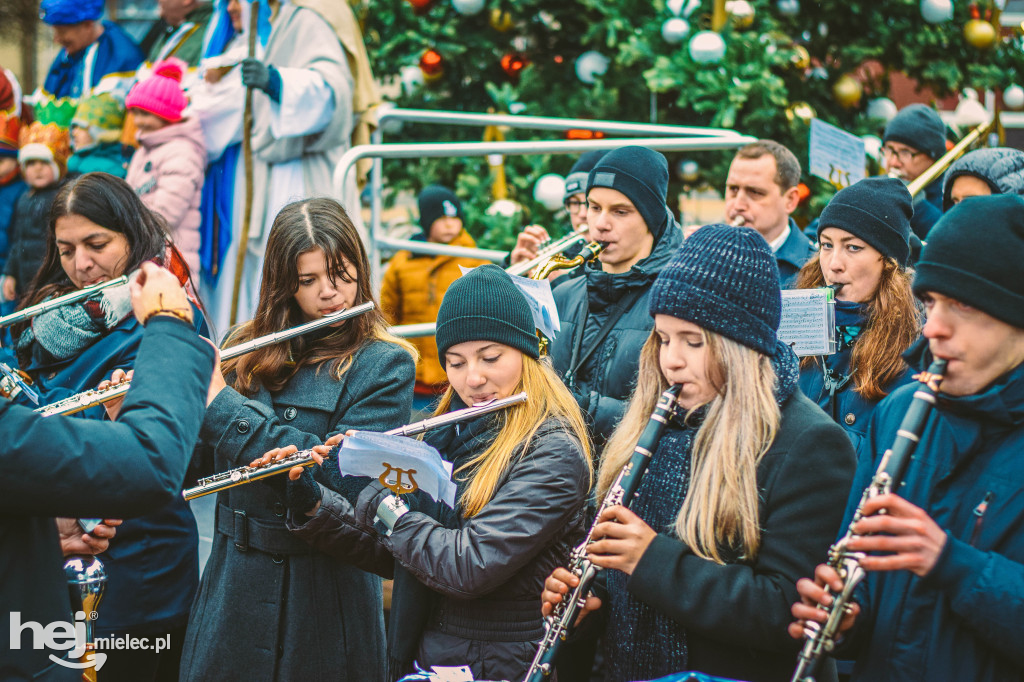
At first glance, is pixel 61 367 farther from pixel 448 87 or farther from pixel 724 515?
pixel 448 87

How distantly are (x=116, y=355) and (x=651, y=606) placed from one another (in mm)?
1900

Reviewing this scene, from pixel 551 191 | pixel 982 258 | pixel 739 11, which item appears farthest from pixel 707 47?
pixel 982 258

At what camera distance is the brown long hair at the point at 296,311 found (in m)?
3.16

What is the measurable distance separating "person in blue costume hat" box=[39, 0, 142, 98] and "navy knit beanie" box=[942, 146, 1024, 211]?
6.03 m

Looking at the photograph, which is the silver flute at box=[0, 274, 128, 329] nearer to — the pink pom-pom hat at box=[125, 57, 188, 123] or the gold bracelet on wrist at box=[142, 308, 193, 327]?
the gold bracelet on wrist at box=[142, 308, 193, 327]

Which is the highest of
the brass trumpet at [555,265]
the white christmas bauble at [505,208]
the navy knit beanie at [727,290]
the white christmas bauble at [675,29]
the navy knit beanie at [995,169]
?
the white christmas bauble at [675,29]

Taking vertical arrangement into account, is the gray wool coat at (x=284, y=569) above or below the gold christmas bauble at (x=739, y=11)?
below

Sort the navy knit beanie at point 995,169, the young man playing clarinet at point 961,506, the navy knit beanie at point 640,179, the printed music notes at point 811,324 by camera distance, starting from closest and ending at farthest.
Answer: the young man playing clarinet at point 961,506 → the printed music notes at point 811,324 → the navy knit beanie at point 640,179 → the navy knit beanie at point 995,169

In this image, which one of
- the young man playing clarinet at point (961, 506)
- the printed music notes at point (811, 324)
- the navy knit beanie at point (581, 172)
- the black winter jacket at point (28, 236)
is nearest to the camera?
the young man playing clarinet at point (961, 506)

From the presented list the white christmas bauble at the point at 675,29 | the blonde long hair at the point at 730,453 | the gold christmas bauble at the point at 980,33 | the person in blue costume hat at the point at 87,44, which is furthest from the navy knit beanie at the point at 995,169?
the person in blue costume hat at the point at 87,44

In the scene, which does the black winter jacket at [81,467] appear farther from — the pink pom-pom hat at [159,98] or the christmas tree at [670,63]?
the christmas tree at [670,63]

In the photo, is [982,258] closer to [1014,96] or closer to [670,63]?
[670,63]

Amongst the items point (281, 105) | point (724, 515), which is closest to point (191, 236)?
point (281, 105)

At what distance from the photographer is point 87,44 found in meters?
7.77
